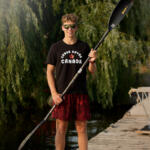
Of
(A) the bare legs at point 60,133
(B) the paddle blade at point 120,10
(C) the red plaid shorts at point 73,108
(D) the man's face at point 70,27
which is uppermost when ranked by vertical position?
(B) the paddle blade at point 120,10

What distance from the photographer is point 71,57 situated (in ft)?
12.6

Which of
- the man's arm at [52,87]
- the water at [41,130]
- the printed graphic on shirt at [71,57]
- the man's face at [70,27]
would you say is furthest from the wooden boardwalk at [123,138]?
the man's face at [70,27]

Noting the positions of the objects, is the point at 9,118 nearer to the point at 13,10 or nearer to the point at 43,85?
the point at 43,85

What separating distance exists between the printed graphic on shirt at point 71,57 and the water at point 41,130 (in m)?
3.21

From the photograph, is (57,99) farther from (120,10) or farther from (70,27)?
(120,10)

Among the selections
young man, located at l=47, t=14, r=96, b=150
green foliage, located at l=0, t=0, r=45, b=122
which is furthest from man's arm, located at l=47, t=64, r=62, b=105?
green foliage, located at l=0, t=0, r=45, b=122

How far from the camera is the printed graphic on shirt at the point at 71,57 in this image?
12.6 ft

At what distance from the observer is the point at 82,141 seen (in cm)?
394

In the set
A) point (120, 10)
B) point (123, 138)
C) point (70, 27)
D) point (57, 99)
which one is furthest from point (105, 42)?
point (57, 99)

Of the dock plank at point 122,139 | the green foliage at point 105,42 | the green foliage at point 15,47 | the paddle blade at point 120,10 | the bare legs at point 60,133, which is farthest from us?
the green foliage at point 105,42

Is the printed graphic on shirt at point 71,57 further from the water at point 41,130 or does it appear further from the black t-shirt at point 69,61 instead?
the water at point 41,130

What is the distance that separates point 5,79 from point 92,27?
2.42 meters

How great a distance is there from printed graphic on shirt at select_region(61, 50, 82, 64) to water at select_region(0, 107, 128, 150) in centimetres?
321

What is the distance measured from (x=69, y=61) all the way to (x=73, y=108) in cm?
46
